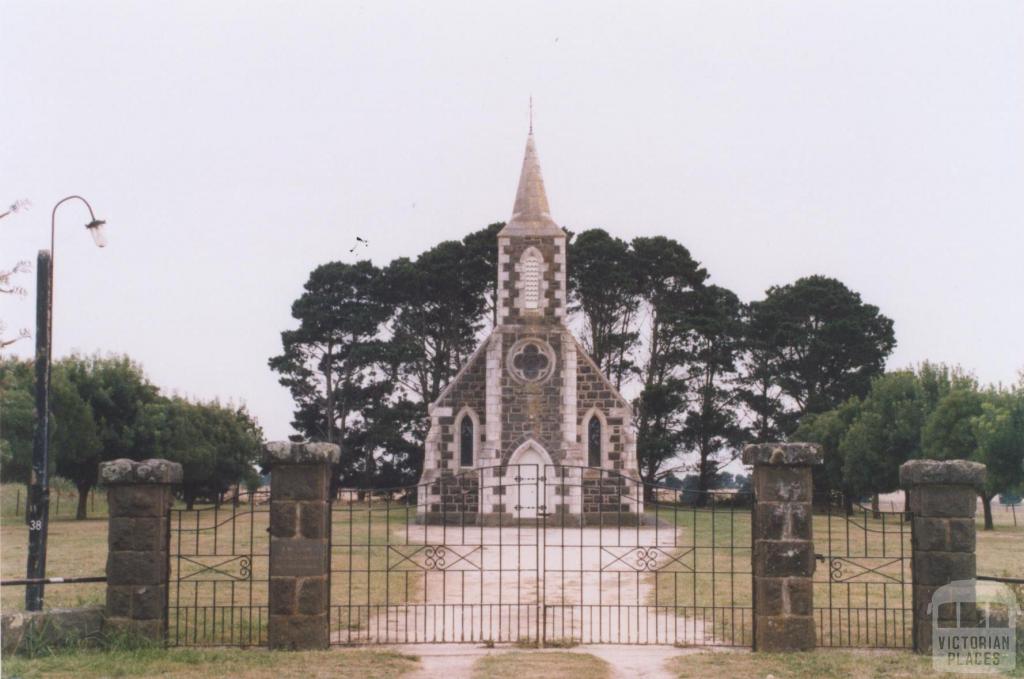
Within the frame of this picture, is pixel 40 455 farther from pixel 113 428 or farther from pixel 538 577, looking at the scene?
pixel 113 428

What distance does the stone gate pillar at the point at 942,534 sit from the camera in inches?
469

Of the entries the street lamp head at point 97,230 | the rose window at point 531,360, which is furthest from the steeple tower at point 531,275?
the street lamp head at point 97,230

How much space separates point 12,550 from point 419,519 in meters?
14.0

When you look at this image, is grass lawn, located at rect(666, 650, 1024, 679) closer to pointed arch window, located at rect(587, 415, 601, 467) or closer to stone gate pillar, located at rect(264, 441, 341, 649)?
stone gate pillar, located at rect(264, 441, 341, 649)

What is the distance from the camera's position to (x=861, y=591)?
18859mm

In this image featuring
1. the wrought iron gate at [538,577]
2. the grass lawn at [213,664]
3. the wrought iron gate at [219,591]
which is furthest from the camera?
the wrought iron gate at [538,577]

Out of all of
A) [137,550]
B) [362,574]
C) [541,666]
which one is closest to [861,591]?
[362,574]

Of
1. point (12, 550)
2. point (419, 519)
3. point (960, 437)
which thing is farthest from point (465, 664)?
point (960, 437)

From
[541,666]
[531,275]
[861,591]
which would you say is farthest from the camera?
[531,275]

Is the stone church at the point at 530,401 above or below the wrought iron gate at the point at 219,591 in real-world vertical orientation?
above

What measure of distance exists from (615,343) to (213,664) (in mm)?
44361

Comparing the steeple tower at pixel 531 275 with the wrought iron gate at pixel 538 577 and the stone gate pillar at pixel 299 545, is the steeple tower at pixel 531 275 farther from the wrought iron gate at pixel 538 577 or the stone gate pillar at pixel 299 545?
the stone gate pillar at pixel 299 545

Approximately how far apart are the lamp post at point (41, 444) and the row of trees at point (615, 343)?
4024cm

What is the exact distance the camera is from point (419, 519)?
36219mm
